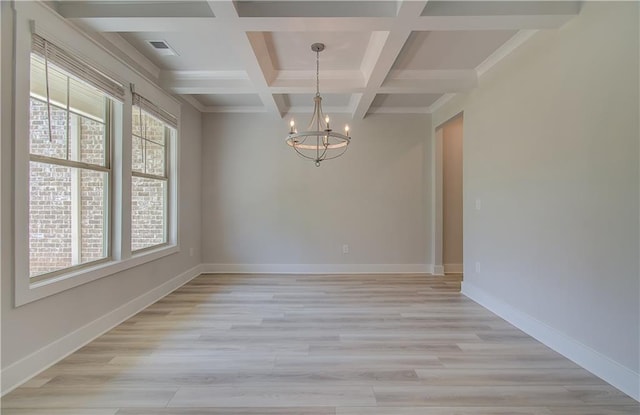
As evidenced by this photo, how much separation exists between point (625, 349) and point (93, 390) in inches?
128

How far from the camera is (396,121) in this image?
4.97m

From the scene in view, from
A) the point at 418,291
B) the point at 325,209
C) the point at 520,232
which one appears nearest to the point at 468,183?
the point at 520,232

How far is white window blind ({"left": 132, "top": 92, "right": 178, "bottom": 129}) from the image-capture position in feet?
10.3

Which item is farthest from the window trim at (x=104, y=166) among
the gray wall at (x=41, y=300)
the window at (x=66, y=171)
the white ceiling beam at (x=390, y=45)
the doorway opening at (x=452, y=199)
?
the doorway opening at (x=452, y=199)

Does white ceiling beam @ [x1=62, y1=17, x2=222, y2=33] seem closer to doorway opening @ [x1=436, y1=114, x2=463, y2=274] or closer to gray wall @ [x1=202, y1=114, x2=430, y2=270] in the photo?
gray wall @ [x1=202, y1=114, x2=430, y2=270]

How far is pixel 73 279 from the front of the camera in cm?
231

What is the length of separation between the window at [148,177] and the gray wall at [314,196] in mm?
1031

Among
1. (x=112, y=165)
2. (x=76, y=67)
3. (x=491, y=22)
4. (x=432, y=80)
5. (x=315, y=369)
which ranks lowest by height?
(x=315, y=369)

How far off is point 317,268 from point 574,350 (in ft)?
11.0

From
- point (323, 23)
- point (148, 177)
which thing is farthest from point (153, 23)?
point (148, 177)

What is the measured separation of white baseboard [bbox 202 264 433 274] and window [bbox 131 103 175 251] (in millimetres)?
1223

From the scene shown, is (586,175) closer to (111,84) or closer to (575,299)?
(575,299)

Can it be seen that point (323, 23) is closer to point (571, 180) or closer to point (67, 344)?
point (571, 180)

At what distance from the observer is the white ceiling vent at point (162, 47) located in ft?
9.41
